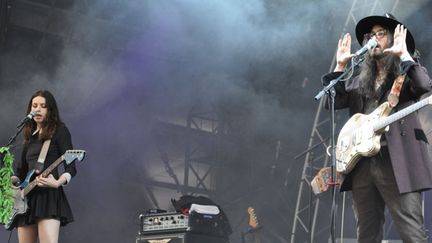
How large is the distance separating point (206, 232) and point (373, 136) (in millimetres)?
3103

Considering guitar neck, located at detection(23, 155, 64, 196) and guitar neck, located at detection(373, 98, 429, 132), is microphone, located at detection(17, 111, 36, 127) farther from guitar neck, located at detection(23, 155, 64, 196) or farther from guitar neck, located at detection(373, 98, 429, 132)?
guitar neck, located at detection(373, 98, 429, 132)

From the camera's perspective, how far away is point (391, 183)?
299 cm

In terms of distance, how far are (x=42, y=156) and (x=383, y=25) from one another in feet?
7.78

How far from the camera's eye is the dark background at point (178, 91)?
782 cm

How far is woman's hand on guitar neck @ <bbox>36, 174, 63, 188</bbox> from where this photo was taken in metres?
3.95

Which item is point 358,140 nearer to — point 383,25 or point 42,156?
point 383,25

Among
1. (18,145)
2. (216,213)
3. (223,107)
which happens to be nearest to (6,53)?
(18,145)

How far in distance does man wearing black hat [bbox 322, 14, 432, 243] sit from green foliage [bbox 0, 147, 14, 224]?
2174 mm

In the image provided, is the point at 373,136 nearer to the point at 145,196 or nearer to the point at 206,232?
the point at 206,232

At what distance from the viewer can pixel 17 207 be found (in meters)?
3.99

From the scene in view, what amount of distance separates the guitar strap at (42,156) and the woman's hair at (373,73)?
215cm

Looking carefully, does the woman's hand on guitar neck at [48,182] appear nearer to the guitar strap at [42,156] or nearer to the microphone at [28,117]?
the guitar strap at [42,156]

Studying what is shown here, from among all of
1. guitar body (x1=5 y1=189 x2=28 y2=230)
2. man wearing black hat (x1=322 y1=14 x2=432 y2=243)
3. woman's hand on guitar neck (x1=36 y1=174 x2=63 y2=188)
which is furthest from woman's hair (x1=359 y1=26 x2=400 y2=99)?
guitar body (x1=5 y1=189 x2=28 y2=230)

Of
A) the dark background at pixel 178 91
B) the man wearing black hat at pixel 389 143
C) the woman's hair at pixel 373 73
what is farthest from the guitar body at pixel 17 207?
the dark background at pixel 178 91
